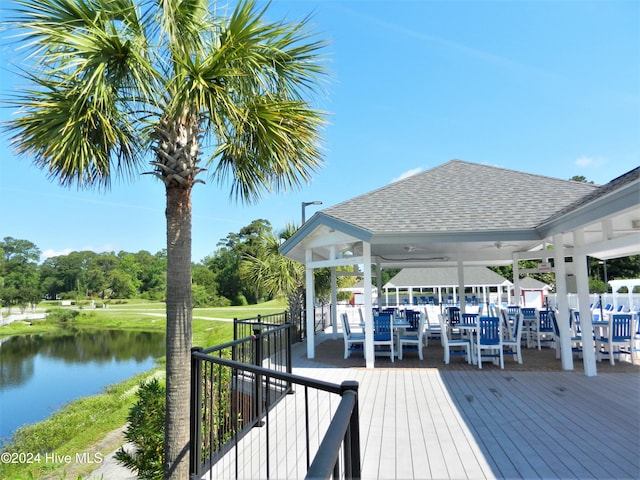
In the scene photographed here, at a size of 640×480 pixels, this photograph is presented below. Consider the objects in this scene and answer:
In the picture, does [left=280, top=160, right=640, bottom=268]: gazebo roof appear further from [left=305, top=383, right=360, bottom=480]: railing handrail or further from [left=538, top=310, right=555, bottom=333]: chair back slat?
[left=305, top=383, right=360, bottom=480]: railing handrail

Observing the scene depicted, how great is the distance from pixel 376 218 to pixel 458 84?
521 centimetres

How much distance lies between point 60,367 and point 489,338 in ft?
96.1

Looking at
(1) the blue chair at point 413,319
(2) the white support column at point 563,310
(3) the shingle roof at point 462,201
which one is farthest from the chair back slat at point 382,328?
(2) the white support column at point 563,310

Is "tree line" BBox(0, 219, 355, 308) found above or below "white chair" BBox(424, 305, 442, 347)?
above

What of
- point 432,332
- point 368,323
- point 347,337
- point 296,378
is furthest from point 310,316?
point 296,378

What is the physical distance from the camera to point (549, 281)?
45156 millimetres

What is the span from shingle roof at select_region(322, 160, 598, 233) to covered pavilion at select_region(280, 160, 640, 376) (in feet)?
0.07

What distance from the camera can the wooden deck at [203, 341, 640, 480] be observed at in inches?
144

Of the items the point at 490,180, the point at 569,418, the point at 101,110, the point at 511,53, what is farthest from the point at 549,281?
the point at 101,110

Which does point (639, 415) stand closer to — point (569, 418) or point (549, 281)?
point (569, 418)

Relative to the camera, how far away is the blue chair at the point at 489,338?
8094mm

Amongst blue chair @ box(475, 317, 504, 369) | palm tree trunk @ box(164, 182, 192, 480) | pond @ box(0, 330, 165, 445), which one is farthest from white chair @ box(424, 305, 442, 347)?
pond @ box(0, 330, 165, 445)

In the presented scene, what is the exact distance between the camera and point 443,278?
86.4 ft

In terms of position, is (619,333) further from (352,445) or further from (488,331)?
(352,445)
